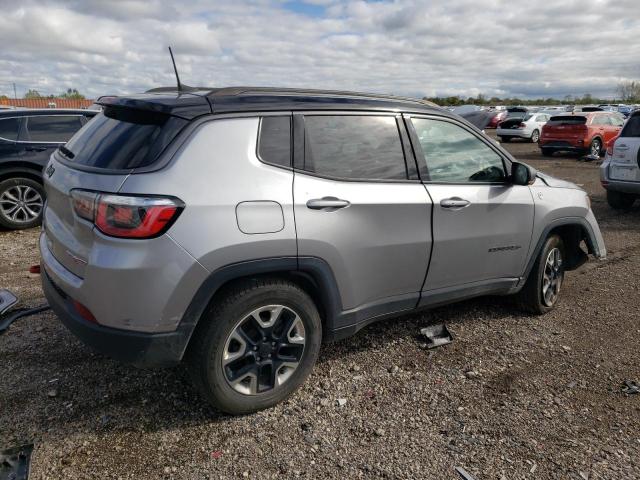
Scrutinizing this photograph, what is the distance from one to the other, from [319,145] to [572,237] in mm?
2949

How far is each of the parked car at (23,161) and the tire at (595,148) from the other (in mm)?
16898

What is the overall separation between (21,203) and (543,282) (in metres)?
6.76

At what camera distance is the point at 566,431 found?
2930mm

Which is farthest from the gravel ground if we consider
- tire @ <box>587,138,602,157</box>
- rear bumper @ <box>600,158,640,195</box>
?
tire @ <box>587,138,602,157</box>

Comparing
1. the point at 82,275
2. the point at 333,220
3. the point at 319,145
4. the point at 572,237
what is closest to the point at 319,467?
the point at 333,220

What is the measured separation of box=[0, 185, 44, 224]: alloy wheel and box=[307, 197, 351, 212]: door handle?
5.95 m

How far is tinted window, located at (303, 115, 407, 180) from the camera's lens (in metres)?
3.04

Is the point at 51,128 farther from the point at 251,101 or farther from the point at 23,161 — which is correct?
the point at 251,101

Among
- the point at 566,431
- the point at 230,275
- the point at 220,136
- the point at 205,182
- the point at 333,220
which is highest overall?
the point at 220,136

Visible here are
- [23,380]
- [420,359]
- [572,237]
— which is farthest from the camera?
[572,237]

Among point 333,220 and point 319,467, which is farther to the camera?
point 333,220

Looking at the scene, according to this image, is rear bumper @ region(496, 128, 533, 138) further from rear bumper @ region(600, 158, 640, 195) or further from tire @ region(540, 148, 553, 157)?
rear bumper @ region(600, 158, 640, 195)

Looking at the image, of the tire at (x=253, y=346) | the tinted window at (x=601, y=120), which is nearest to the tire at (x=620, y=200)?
the tire at (x=253, y=346)

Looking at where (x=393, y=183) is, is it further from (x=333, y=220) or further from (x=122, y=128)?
(x=122, y=128)
